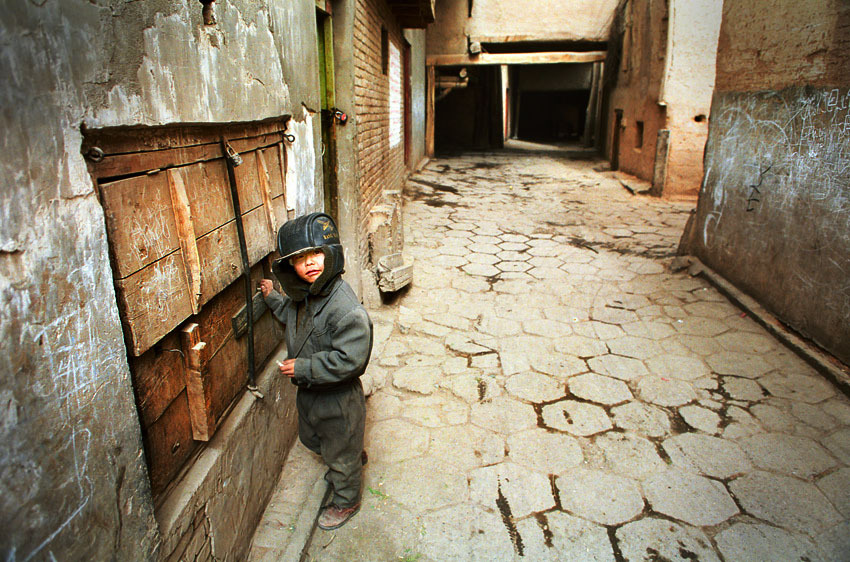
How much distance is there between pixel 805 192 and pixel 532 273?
276cm

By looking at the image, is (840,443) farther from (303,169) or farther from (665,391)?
(303,169)

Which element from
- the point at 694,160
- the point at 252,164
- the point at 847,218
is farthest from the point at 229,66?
the point at 694,160

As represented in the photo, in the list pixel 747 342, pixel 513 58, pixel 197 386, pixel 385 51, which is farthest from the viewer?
pixel 513 58

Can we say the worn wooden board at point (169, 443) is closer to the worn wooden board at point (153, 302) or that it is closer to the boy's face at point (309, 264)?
the worn wooden board at point (153, 302)

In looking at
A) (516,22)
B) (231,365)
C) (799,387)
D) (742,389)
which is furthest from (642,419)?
(516,22)

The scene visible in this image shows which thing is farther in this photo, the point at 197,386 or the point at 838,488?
the point at 838,488

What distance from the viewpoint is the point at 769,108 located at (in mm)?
4742

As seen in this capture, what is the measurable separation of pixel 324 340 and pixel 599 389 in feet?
7.70

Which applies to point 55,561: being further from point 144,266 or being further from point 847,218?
point 847,218

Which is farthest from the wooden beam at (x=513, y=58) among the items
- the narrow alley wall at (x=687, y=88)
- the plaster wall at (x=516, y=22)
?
the narrow alley wall at (x=687, y=88)

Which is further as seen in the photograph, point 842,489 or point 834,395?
point 834,395

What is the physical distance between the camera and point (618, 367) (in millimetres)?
4145

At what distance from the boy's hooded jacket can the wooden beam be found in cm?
1332

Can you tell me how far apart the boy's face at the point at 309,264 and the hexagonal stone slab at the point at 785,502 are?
247cm
